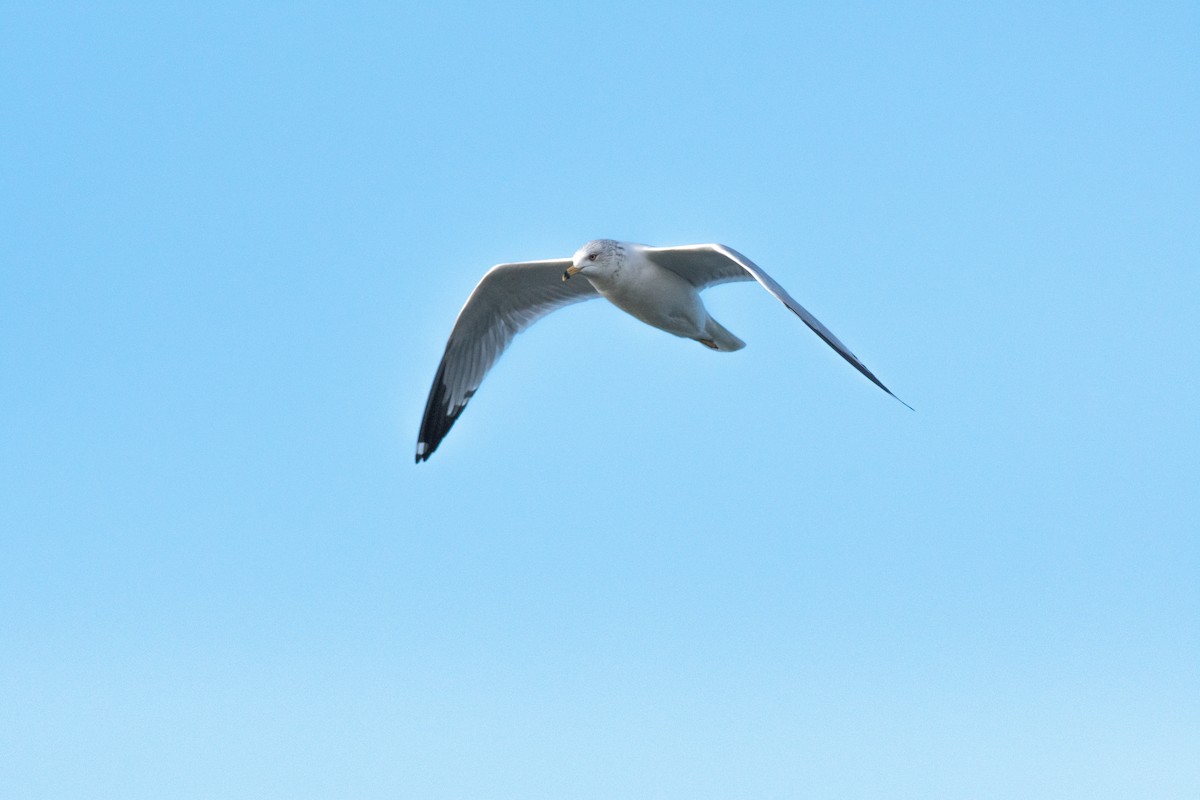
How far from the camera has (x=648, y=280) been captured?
5.95 m

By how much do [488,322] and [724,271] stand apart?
5.48ft

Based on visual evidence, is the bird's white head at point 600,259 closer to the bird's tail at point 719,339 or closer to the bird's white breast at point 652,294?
the bird's white breast at point 652,294

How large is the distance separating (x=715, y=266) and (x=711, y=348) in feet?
2.15

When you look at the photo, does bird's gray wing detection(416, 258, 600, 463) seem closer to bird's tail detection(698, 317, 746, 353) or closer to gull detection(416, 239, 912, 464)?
gull detection(416, 239, 912, 464)

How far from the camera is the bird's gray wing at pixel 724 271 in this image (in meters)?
5.12

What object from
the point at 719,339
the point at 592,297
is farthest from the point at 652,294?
the point at 592,297

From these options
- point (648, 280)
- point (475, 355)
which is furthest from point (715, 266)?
point (475, 355)

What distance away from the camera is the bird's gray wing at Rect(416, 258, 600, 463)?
6812 millimetres

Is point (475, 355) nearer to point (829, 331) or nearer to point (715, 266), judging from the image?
point (715, 266)

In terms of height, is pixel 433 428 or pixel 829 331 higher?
pixel 433 428

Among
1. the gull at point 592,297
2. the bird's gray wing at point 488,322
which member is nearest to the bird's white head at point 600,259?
the gull at point 592,297

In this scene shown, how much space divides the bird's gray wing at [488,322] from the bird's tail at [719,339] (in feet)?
2.64

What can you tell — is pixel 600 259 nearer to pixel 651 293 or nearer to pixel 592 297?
pixel 651 293

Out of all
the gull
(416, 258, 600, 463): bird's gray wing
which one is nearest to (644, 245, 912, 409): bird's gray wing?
the gull
